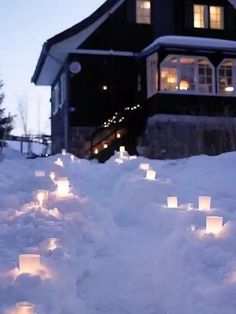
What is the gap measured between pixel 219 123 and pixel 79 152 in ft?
17.8

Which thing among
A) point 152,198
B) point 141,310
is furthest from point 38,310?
point 152,198

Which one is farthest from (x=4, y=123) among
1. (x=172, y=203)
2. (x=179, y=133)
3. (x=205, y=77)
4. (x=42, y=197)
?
(x=172, y=203)

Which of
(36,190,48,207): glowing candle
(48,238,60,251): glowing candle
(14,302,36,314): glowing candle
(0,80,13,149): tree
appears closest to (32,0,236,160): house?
(0,80,13,149): tree

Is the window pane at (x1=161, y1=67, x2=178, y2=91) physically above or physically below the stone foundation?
above

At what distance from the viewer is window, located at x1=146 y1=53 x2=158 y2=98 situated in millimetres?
20694

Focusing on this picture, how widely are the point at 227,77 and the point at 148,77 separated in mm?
2997

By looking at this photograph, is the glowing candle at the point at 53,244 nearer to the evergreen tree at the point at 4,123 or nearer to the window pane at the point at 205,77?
the window pane at the point at 205,77

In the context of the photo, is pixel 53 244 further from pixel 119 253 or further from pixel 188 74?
pixel 188 74

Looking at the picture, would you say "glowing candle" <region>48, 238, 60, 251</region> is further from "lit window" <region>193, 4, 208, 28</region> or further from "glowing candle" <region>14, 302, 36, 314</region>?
"lit window" <region>193, 4, 208, 28</region>

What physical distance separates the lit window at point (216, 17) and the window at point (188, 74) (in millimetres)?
2839

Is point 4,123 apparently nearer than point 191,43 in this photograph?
No

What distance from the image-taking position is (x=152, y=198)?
778 cm

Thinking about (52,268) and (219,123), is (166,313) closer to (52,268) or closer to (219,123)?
(52,268)

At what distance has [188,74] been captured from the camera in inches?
812
